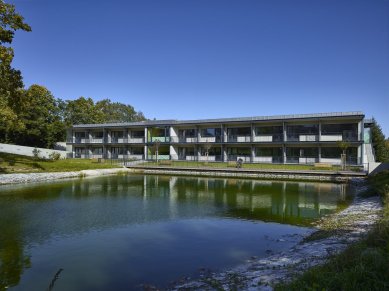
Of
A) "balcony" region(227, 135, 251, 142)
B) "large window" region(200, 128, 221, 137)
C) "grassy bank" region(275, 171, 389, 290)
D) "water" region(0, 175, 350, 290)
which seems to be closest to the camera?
"grassy bank" region(275, 171, 389, 290)

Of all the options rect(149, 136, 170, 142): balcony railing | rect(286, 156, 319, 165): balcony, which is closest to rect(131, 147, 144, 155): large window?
rect(149, 136, 170, 142): balcony railing

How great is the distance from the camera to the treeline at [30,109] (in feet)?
84.3

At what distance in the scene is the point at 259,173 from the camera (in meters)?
36.6

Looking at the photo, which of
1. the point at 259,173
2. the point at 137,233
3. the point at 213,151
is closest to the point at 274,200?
the point at 137,233

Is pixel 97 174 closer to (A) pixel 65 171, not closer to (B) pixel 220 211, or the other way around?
(A) pixel 65 171

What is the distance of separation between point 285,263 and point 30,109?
6055 cm

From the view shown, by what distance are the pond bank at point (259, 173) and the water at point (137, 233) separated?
10.0 m

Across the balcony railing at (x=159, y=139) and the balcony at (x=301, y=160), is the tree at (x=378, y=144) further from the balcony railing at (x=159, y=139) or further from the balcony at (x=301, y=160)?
the balcony railing at (x=159, y=139)

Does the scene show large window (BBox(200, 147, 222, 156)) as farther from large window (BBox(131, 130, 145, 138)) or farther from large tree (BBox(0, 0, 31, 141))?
large tree (BBox(0, 0, 31, 141))

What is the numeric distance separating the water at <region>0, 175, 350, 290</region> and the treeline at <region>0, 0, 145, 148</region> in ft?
32.8

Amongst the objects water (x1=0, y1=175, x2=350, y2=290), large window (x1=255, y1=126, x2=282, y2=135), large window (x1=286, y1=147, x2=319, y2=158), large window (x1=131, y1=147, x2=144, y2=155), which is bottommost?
water (x1=0, y1=175, x2=350, y2=290)

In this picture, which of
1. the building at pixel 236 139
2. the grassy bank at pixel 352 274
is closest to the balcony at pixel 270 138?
the building at pixel 236 139

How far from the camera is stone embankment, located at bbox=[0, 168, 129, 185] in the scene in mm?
28419

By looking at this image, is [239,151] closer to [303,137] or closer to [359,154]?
[303,137]
